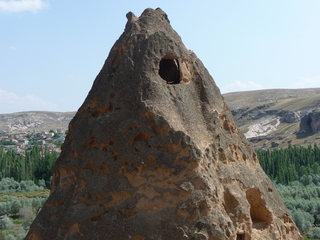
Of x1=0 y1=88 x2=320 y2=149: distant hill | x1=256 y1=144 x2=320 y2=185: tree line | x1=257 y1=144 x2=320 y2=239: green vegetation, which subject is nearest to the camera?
x1=257 y1=144 x2=320 y2=239: green vegetation

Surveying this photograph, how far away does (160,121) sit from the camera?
948cm

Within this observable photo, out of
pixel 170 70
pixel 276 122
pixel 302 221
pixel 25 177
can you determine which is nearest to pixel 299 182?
pixel 302 221

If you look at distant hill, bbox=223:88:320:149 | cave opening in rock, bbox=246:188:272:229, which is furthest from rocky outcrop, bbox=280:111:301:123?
cave opening in rock, bbox=246:188:272:229

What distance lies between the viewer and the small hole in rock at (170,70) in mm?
11414

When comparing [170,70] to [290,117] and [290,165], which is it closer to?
[290,165]

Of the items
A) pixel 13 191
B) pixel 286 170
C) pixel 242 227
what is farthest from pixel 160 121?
pixel 13 191

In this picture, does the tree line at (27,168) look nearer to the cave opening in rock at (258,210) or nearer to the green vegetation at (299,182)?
the green vegetation at (299,182)

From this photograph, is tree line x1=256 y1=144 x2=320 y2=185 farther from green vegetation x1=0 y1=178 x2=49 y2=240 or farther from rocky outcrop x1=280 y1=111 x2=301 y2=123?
rocky outcrop x1=280 y1=111 x2=301 y2=123

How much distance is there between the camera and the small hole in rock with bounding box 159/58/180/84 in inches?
449

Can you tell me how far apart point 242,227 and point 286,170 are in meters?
51.3

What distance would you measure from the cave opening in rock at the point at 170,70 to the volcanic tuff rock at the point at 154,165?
55 mm

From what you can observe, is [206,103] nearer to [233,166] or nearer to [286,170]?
[233,166]

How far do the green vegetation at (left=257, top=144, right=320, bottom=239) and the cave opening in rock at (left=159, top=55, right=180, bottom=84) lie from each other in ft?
89.0

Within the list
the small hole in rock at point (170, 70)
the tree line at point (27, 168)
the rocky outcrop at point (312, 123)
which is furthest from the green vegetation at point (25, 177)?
the rocky outcrop at point (312, 123)
